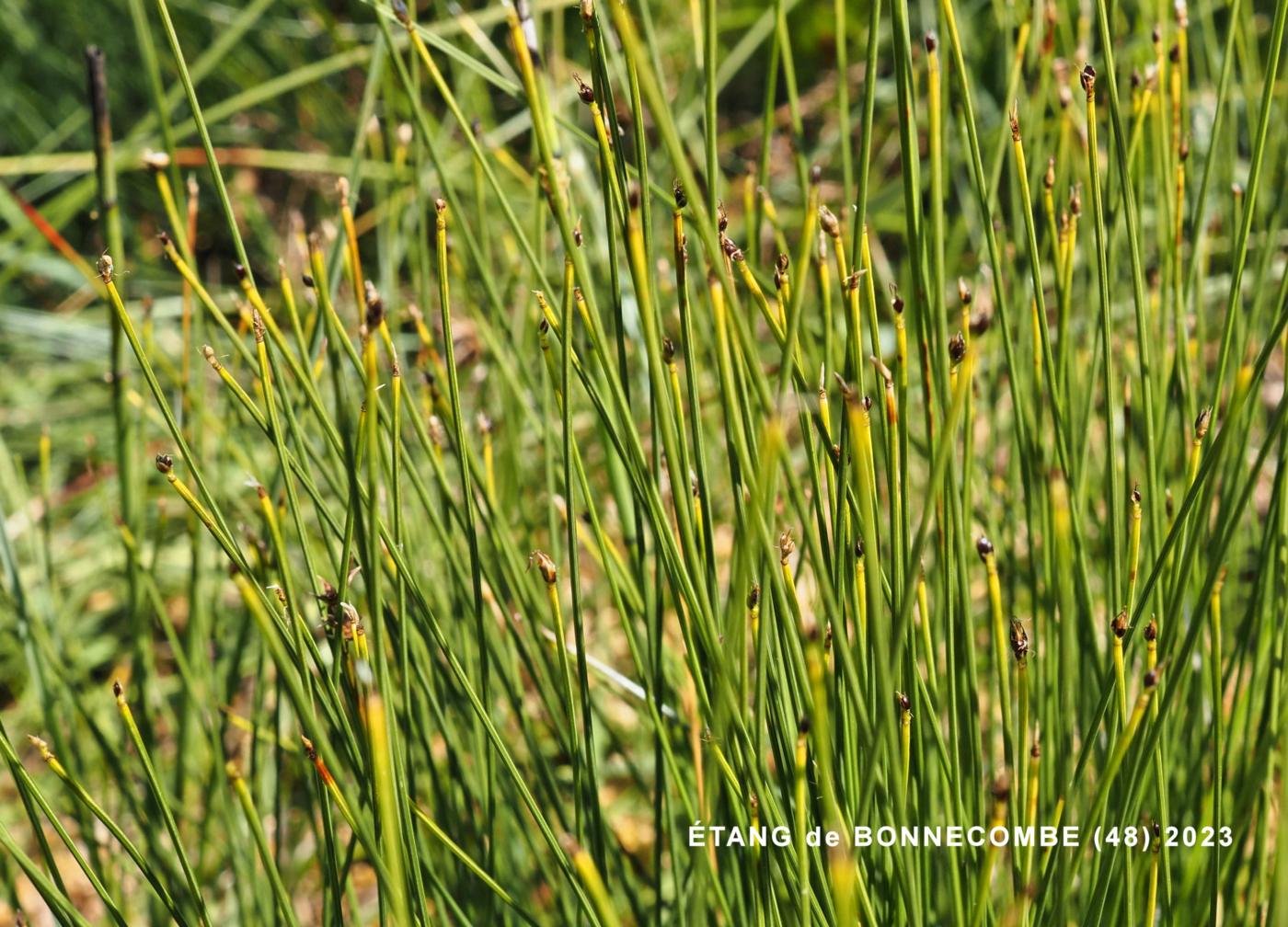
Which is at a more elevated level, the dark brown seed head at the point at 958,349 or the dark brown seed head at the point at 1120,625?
the dark brown seed head at the point at 958,349

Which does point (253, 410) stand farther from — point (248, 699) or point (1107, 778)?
point (248, 699)

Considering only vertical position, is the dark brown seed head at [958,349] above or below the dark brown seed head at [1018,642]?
above

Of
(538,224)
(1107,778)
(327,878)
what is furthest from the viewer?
(538,224)

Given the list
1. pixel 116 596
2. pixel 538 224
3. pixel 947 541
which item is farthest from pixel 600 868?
pixel 116 596

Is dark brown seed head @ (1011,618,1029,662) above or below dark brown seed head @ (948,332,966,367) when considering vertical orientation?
below

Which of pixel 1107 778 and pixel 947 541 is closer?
pixel 1107 778

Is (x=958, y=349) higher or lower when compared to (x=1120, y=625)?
higher

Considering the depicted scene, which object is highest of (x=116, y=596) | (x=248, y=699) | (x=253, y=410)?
(x=253, y=410)

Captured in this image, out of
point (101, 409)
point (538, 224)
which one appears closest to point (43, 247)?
point (101, 409)

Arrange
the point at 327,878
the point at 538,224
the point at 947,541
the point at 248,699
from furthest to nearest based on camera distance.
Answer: the point at 248,699 → the point at 538,224 → the point at 327,878 → the point at 947,541

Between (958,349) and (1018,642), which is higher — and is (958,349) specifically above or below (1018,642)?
Answer: above

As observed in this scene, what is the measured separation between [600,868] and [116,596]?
3.62ft

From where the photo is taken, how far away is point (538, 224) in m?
0.80

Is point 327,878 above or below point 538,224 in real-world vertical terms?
below
